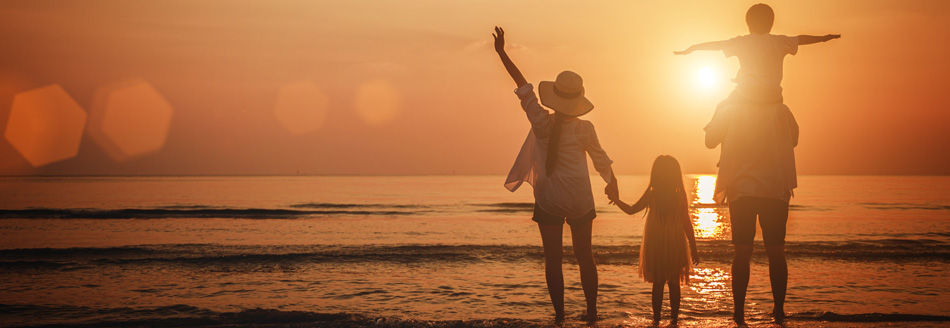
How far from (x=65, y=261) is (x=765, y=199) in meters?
13.1

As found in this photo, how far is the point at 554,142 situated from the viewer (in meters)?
4.97

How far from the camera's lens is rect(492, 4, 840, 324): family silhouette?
4.62m

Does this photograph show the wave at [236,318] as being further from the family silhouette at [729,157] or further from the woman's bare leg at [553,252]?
the family silhouette at [729,157]

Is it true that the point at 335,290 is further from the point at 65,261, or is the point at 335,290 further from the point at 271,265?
the point at 65,261

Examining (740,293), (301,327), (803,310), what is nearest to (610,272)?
(803,310)

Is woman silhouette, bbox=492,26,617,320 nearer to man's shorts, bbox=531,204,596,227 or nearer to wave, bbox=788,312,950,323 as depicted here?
man's shorts, bbox=531,204,596,227

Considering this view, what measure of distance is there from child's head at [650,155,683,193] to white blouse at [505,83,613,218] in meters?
0.94

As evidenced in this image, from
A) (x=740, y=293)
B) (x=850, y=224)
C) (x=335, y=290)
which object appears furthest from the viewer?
(x=850, y=224)

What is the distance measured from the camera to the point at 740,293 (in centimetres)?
500

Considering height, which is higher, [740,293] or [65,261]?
[740,293]

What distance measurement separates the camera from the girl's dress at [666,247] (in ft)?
18.9

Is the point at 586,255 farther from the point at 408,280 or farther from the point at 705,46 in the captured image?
the point at 408,280

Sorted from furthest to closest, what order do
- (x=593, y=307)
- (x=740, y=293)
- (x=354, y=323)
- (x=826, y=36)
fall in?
1. (x=354, y=323)
2. (x=593, y=307)
3. (x=740, y=293)
4. (x=826, y=36)

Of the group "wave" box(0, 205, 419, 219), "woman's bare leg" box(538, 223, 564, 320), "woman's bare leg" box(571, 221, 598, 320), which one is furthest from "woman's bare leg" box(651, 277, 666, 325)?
"wave" box(0, 205, 419, 219)
